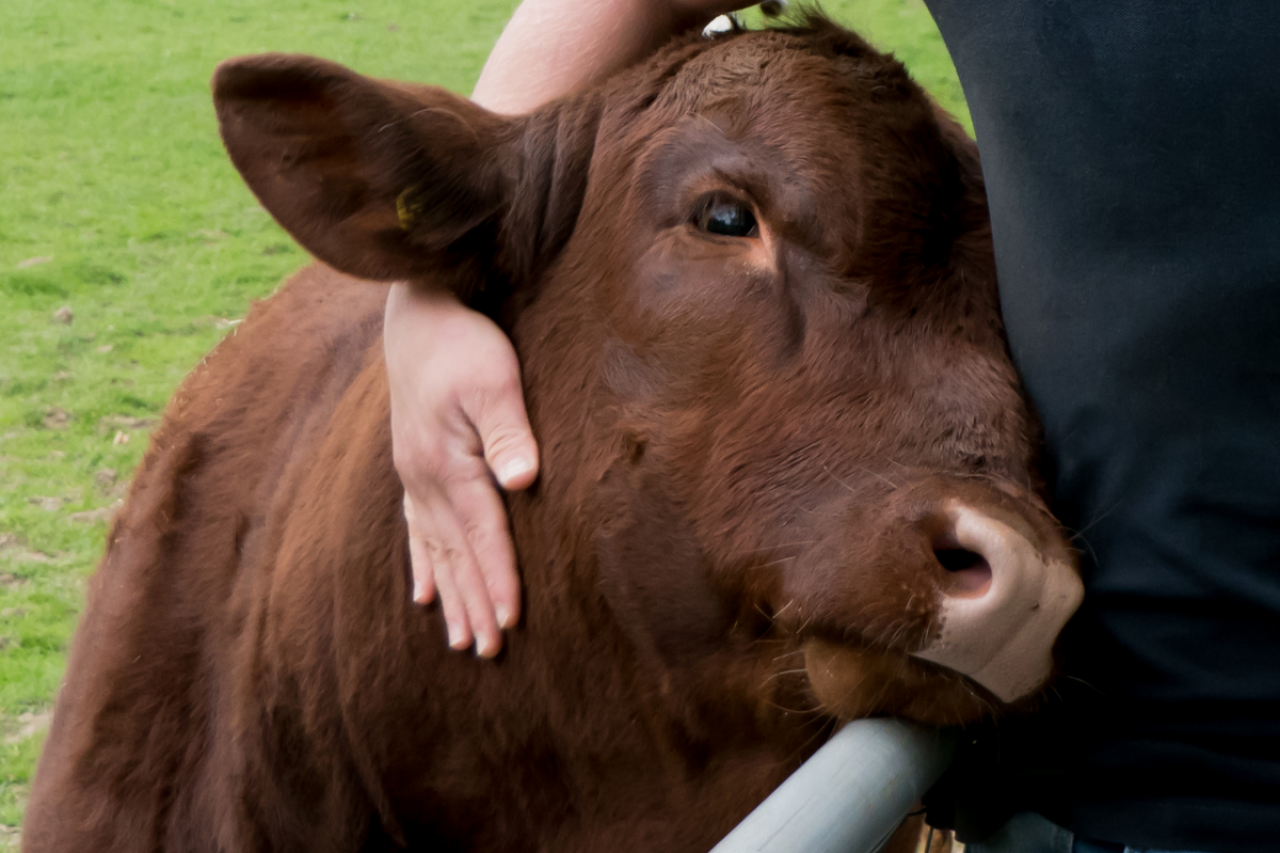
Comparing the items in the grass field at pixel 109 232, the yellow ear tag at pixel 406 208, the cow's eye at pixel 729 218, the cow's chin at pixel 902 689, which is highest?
the cow's eye at pixel 729 218

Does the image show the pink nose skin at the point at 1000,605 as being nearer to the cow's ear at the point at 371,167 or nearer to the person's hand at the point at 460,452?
the person's hand at the point at 460,452

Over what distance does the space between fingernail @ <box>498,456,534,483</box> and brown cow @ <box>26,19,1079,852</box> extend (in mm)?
54

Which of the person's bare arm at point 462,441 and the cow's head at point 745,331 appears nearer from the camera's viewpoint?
the cow's head at point 745,331

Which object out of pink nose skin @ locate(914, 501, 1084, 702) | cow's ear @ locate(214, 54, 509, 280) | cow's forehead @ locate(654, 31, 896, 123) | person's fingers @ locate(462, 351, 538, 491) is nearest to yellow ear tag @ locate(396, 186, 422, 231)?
cow's ear @ locate(214, 54, 509, 280)

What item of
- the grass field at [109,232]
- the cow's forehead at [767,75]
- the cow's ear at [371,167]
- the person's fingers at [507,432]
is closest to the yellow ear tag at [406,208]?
the cow's ear at [371,167]

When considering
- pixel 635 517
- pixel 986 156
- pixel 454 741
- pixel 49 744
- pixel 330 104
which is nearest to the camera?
pixel 986 156

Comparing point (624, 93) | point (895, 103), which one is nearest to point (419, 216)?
point (624, 93)

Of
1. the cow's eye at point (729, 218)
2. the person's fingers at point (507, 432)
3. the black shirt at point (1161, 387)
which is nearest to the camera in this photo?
the black shirt at point (1161, 387)

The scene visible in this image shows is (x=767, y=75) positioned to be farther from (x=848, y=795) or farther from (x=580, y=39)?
(x=848, y=795)

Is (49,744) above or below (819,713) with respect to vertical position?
below

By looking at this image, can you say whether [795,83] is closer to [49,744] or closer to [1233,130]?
[1233,130]

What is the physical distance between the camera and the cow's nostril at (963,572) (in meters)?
1.39

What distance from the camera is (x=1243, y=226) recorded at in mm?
1326

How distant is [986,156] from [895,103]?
31 cm
